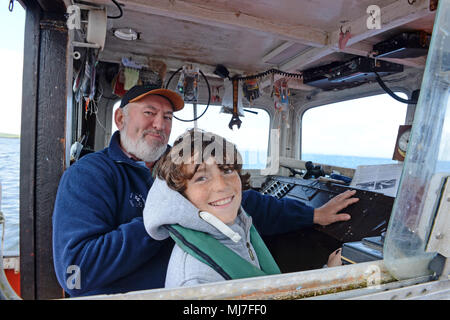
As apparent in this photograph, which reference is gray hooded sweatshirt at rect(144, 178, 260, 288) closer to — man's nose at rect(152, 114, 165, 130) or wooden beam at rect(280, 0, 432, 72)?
man's nose at rect(152, 114, 165, 130)

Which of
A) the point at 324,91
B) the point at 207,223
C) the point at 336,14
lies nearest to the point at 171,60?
the point at 336,14

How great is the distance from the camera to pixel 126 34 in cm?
228

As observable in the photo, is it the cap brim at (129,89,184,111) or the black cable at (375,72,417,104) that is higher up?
the black cable at (375,72,417,104)

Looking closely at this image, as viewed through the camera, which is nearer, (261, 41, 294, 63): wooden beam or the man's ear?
the man's ear

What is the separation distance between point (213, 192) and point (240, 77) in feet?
7.44

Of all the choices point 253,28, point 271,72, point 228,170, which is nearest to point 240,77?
point 271,72

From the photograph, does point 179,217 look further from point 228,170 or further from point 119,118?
point 119,118

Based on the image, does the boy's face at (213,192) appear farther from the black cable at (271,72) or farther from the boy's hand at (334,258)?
the black cable at (271,72)

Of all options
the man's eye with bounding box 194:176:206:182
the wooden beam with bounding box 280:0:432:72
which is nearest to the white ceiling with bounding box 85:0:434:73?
the wooden beam with bounding box 280:0:432:72

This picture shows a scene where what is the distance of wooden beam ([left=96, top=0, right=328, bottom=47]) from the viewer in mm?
1708

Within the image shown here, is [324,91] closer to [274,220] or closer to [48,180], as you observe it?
[274,220]

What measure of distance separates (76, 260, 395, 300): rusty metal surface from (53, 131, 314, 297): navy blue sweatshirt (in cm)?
72

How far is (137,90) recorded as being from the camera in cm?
195

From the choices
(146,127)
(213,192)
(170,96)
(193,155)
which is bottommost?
(213,192)
